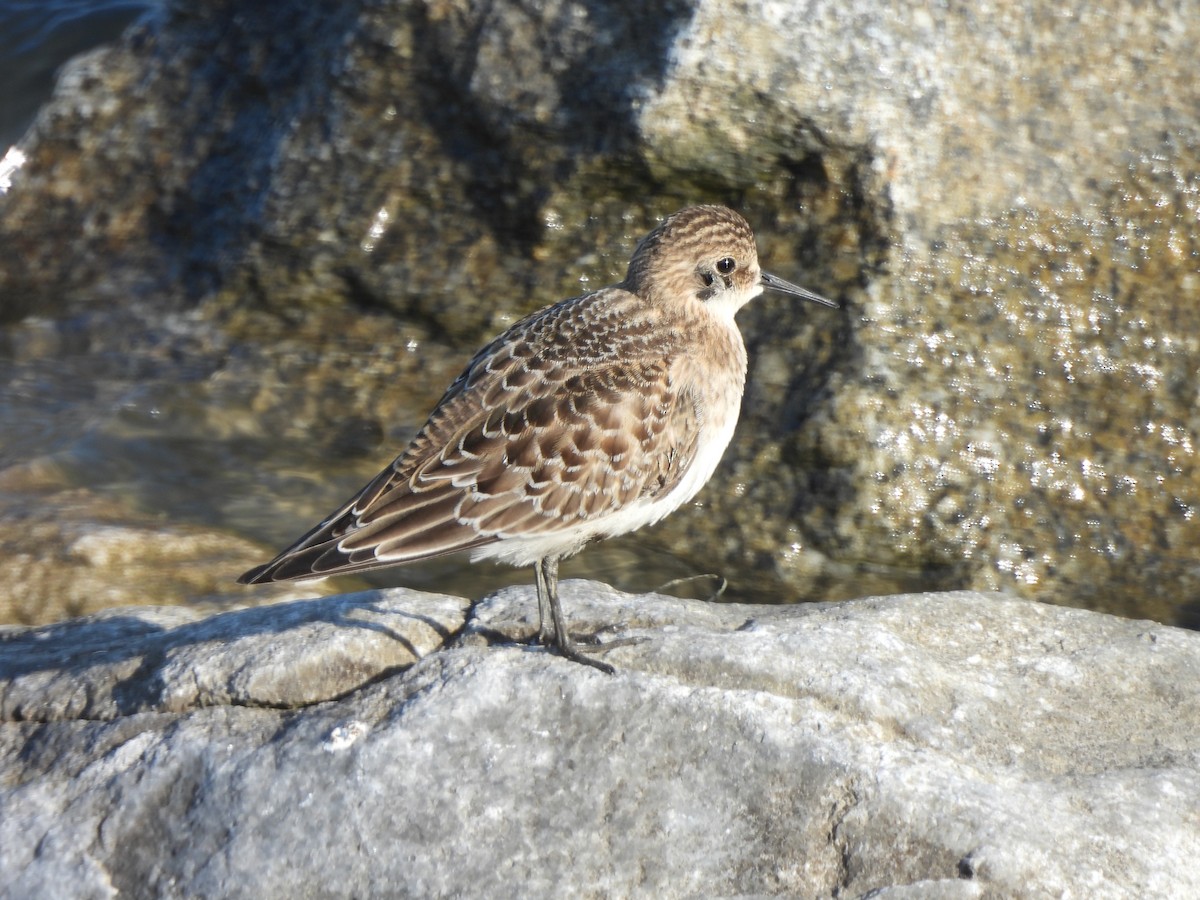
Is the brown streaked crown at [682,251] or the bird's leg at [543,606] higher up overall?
the brown streaked crown at [682,251]

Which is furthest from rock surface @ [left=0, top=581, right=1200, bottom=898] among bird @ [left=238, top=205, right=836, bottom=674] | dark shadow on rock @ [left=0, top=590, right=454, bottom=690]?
bird @ [left=238, top=205, right=836, bottom=674]

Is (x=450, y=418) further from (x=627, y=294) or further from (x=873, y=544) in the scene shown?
(x=873, y=544)

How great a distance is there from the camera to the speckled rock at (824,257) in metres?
7.82

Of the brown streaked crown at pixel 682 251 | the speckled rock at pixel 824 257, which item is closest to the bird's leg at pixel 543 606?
the brown streaked crown at pixel 682 251

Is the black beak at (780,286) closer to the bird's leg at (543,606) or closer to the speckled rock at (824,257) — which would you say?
the speckled rock at (824,257)

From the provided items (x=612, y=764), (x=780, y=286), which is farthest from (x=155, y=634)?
(x=780, y=286)

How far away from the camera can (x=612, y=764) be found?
180 inches

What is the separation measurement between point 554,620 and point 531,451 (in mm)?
697

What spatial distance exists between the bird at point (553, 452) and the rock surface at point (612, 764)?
1.30 ft

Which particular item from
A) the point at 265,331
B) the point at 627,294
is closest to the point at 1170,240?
the point at 627,294

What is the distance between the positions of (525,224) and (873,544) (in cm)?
316

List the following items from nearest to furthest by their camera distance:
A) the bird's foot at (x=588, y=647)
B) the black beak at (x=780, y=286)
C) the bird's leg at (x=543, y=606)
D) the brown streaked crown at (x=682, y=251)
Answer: the bird's foot at (x=588, y=647) → the bird's leg at (x=543, y=606) → the brown streaked crown at (x=682, y=251) → the black beak at (x=780, y=286)

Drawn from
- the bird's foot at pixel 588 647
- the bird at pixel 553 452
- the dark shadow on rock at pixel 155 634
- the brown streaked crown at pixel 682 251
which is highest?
the brown streaked crown at pixel 682 251

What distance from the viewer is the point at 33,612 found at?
6980 millimetres
